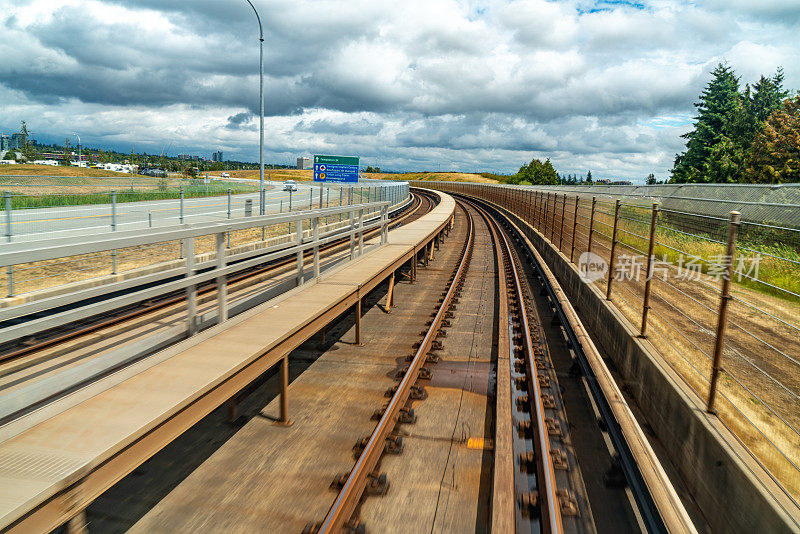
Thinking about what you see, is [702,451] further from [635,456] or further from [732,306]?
[732,306]

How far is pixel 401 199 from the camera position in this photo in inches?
1619

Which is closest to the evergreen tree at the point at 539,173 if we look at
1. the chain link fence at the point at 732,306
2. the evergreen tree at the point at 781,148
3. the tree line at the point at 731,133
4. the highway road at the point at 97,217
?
the tree line at the point at 731,133

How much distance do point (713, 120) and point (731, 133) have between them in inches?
110

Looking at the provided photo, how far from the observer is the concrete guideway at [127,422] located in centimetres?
247

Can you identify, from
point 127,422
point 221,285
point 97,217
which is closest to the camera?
point 127,422

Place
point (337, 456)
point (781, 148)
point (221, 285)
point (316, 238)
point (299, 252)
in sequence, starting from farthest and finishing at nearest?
1. point (781, 148)
2. point (316, 238)
3. point (299, 252)
4. point (221, 285)
5. point (337, 456)

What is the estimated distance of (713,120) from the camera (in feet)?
165

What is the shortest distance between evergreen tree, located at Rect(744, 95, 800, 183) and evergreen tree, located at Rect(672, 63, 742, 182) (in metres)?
11.9

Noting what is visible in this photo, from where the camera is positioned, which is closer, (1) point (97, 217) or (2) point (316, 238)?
(2) point (316, 238)

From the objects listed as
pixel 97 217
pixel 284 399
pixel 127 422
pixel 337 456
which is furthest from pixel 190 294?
pixel 97 217

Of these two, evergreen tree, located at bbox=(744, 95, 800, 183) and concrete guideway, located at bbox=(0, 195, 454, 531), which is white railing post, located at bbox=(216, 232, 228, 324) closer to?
concrete guideway, located at bbox=(0, 195, 454, 531)

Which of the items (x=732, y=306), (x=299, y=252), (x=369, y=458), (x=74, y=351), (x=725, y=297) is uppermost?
(x=725, y=297)

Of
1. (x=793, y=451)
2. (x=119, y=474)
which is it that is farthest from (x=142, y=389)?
(x=793, y=451)

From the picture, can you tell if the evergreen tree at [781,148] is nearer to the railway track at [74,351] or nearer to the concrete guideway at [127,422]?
the railway track at [74,351]
